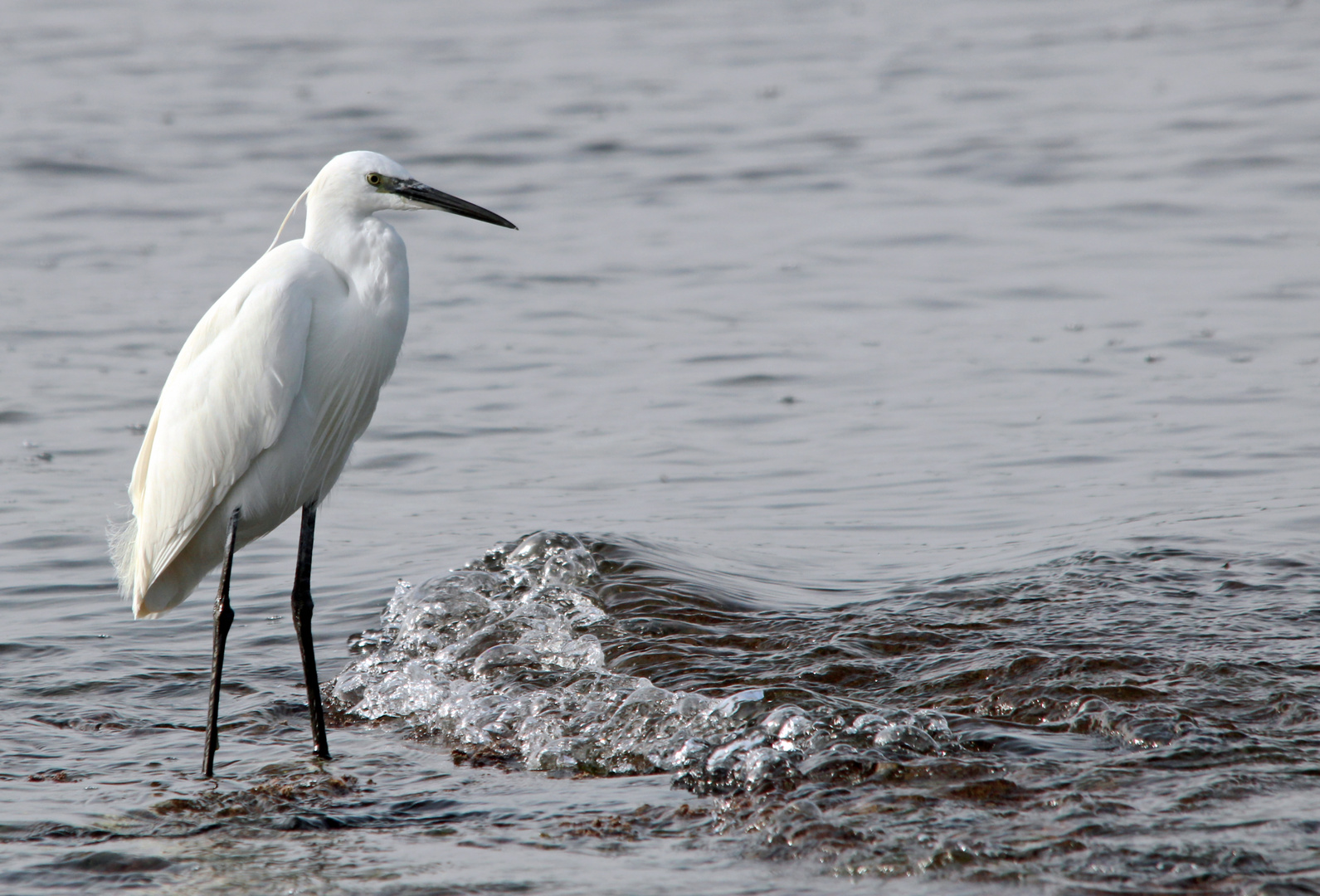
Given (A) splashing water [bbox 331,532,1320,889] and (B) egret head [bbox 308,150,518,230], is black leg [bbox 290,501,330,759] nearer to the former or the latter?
(A) splashing water [bbox 331,532,1320,889]

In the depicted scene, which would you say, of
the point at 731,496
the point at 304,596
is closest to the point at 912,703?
the point at 304,596

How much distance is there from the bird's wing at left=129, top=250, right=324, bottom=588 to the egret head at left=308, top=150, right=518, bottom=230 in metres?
0.19

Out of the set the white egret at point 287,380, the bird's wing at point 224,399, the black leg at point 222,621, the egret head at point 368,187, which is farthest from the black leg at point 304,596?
the egret head at point 368,187

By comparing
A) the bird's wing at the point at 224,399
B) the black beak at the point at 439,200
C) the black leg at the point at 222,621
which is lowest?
the black leg at the point at 222,621

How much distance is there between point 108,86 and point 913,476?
12.0 m

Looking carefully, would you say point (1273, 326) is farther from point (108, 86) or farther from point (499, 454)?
point (108, 86)

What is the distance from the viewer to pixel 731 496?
22.6 feet

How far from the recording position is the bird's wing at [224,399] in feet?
14.5

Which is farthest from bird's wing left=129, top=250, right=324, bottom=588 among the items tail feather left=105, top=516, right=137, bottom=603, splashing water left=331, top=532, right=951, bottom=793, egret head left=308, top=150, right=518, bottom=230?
splashing water left=331, top=532, right=951, bottom=793

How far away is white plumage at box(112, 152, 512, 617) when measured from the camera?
4.43m

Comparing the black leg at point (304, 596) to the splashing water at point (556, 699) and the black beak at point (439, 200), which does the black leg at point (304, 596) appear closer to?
the splashing water at point (556, 699)

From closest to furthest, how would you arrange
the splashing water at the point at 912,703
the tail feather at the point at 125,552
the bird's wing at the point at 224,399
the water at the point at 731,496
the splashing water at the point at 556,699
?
the splashing water at the point at 912,703 → the water at the point at 731,496 → the splashing water at the point at 556,699 → the bird's wing at the point at 224,399 → the tail feather at the point at 125,552

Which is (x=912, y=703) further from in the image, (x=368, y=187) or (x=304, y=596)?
(x=368, y=187)

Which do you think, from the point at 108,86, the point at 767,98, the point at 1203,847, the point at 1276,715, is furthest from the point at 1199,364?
the point at 108,86
